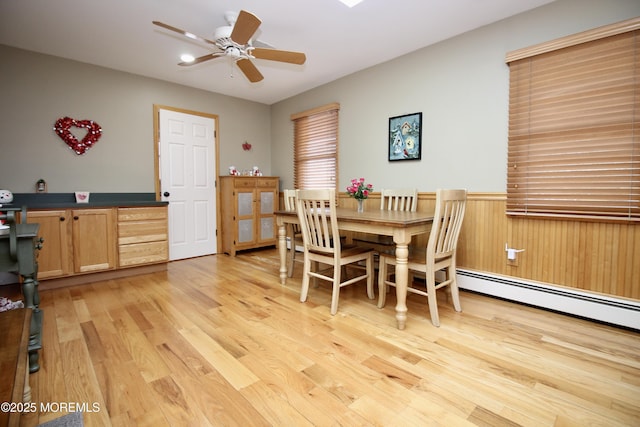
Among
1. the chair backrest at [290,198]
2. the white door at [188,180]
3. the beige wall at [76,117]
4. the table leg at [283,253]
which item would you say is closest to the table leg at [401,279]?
the table leg at [283,253]

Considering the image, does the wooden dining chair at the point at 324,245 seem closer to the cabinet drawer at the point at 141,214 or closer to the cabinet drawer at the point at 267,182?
the cabinet drawer at the point at 141,214

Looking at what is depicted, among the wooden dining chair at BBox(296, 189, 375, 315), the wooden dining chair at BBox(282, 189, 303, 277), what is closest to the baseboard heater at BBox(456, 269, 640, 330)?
the wooden dining chair at BBox(296, 189, 375, 315)

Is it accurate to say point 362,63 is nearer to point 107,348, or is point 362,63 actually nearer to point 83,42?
point 83,42

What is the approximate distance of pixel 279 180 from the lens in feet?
Result: 17.2

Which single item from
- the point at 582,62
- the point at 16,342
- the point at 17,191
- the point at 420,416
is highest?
the point at 582,62

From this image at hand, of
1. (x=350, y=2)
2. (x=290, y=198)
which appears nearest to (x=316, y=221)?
(x=290, y=198)

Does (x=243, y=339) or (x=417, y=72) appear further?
(x=417, y=72)

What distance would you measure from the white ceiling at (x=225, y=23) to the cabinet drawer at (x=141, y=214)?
1.72m

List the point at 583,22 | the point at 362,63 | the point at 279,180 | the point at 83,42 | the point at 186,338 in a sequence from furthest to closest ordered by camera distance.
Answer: the point at 279,180 → the point at 362,63 → the point at 83,42 → the point at 583,22 → the point at 186,338

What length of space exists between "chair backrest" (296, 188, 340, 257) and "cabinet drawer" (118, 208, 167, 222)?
2052 millimetres

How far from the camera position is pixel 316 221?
2.50 meters

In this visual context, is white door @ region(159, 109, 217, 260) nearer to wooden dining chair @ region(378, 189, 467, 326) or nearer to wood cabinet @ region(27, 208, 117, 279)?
wood cabinet @ region(27, 208, 117, 279)

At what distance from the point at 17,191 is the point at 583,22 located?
5.42 metres

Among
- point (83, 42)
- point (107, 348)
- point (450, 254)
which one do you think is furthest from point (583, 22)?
point (83, 42)
